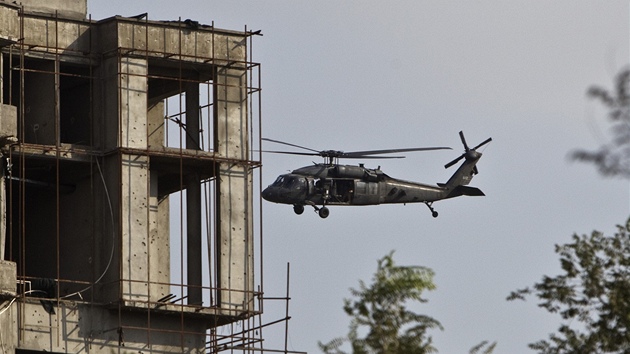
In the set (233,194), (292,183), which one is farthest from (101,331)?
(292,183)

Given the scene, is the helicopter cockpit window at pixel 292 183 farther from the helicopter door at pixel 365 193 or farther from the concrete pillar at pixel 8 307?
the concrete pillar at pixel 8 307

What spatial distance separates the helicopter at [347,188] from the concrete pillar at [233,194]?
605 inches

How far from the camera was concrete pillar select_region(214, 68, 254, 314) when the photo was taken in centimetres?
5122

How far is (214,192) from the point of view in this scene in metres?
52.0

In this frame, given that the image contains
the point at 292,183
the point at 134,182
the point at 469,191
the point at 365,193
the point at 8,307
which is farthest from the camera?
the point at 469,191

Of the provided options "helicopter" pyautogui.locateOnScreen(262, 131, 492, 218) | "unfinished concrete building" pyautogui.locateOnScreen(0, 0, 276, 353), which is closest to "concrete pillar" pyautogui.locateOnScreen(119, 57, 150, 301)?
"unfinished concrete building" pyautogui.locateOnScreen(0, 0, 276, 353)

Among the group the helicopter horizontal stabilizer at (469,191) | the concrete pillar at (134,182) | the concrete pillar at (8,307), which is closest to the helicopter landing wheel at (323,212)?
the helicopter horizontal stabilizer at (469,191)

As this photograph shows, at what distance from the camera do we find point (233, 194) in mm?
51906

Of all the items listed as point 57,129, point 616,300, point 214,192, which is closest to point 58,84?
point 57,129

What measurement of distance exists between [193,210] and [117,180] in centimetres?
228

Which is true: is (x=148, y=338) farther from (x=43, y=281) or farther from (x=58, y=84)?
(x=58, y=84)

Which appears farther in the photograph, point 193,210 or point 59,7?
point 59,7

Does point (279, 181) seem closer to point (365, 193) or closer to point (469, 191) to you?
point (365, 193)

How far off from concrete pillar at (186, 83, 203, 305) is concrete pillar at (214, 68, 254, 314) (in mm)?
591
